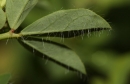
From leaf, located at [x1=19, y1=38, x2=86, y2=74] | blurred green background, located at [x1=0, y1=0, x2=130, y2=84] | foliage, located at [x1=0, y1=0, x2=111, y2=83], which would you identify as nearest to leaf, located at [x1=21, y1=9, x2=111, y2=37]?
foliage, located at [x1=0, y1=0, x2=111, y2=83]

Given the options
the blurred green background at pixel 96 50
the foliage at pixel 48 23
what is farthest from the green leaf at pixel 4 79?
the blurred green background at pixel 96 50

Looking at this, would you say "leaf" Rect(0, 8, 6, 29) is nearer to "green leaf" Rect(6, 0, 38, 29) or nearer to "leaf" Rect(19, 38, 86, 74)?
"green leaf" Rect(6, 0, 38, 29)

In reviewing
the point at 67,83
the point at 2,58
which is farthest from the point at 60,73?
the point at 2,58

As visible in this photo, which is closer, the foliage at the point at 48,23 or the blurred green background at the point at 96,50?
the foliage at the point at 48,23

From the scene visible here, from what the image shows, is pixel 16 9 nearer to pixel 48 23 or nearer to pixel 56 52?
pixel 48 23

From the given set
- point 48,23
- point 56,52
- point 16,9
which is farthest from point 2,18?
point 56,52

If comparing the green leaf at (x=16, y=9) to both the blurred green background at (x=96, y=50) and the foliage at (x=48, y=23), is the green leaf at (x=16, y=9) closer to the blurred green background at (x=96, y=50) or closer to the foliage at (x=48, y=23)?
the foliage at (x=48, y=23)
